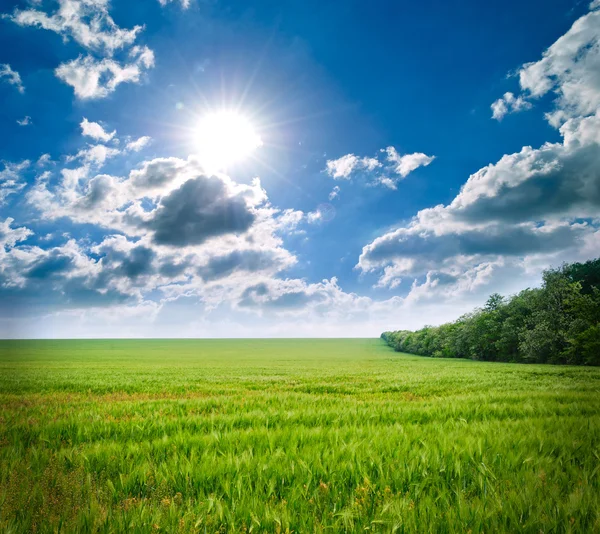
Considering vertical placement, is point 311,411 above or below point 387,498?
below

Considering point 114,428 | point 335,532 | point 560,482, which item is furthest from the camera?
point 114,428

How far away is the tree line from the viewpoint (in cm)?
4309

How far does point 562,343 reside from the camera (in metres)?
48.0

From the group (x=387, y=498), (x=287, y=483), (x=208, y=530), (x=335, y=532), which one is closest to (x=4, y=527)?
(x=208, y=530)

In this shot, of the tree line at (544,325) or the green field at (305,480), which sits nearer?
the green field at (305,480)

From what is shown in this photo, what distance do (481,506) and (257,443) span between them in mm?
3010

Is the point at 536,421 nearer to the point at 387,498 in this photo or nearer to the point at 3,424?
A: the point at 387,498

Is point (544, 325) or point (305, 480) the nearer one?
point (305, 480)

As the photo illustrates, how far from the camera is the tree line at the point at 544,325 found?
43094mm

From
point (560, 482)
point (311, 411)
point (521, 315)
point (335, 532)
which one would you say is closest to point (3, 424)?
point (311, 411)

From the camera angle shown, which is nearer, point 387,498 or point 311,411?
point 387,498

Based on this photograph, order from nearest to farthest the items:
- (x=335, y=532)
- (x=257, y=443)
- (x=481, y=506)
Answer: (x=335, y=532) < (x=481, y=506) < (x=257, y=443)

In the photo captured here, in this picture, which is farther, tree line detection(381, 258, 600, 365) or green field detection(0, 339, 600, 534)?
tree line detection(381, 258, 600, 365)

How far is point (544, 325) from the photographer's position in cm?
4897
